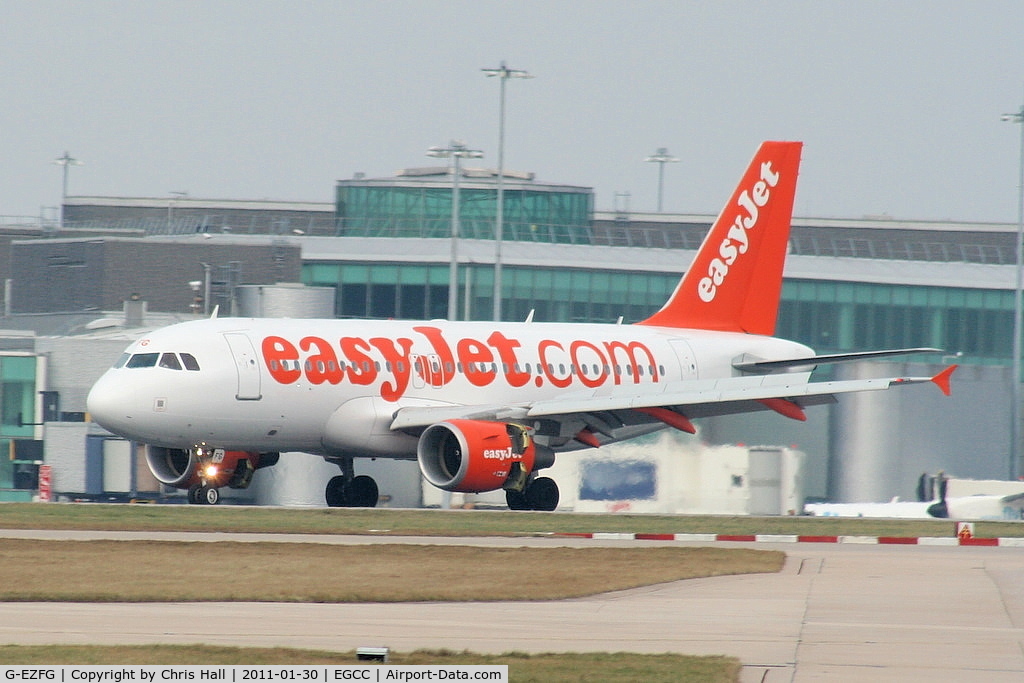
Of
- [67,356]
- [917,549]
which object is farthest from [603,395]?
[67,356]

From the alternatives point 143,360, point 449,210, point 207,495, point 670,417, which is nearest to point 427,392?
point 207,495

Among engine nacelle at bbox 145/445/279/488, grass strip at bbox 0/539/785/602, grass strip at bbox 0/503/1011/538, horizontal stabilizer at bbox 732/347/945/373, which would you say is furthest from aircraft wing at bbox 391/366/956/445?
grass strip at bbox 0/539/785/602

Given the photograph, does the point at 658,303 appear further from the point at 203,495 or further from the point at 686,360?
the point at 203,495

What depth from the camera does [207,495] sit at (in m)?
39.7

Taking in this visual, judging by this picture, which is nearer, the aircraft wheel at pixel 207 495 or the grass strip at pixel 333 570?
the grass strip at pixel 333 570

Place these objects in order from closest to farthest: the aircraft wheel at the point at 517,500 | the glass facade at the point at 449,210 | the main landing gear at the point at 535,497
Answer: the aircraft wheel at the point at 517,500 → the main landing gear at the point at 535,497 → the glass facade at the point at 449,210

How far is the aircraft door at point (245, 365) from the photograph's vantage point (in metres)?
37.4

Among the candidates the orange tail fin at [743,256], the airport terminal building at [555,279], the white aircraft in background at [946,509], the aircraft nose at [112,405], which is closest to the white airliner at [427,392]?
the aircraft nose at [112,405]

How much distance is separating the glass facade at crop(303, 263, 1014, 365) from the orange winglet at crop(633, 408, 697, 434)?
4705 cm

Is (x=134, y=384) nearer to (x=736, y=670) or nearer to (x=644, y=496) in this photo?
(x=644, y=496)

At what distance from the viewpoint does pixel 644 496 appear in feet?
147

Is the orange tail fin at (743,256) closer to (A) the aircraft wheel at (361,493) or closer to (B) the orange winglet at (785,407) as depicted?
(B) the orange winglet at (785,407)

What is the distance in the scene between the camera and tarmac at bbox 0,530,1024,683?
15156mm

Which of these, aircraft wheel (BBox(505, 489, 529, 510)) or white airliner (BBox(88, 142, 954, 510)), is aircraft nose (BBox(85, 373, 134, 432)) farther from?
aircraft wheel (BBox(505, 489, 529, 510))
